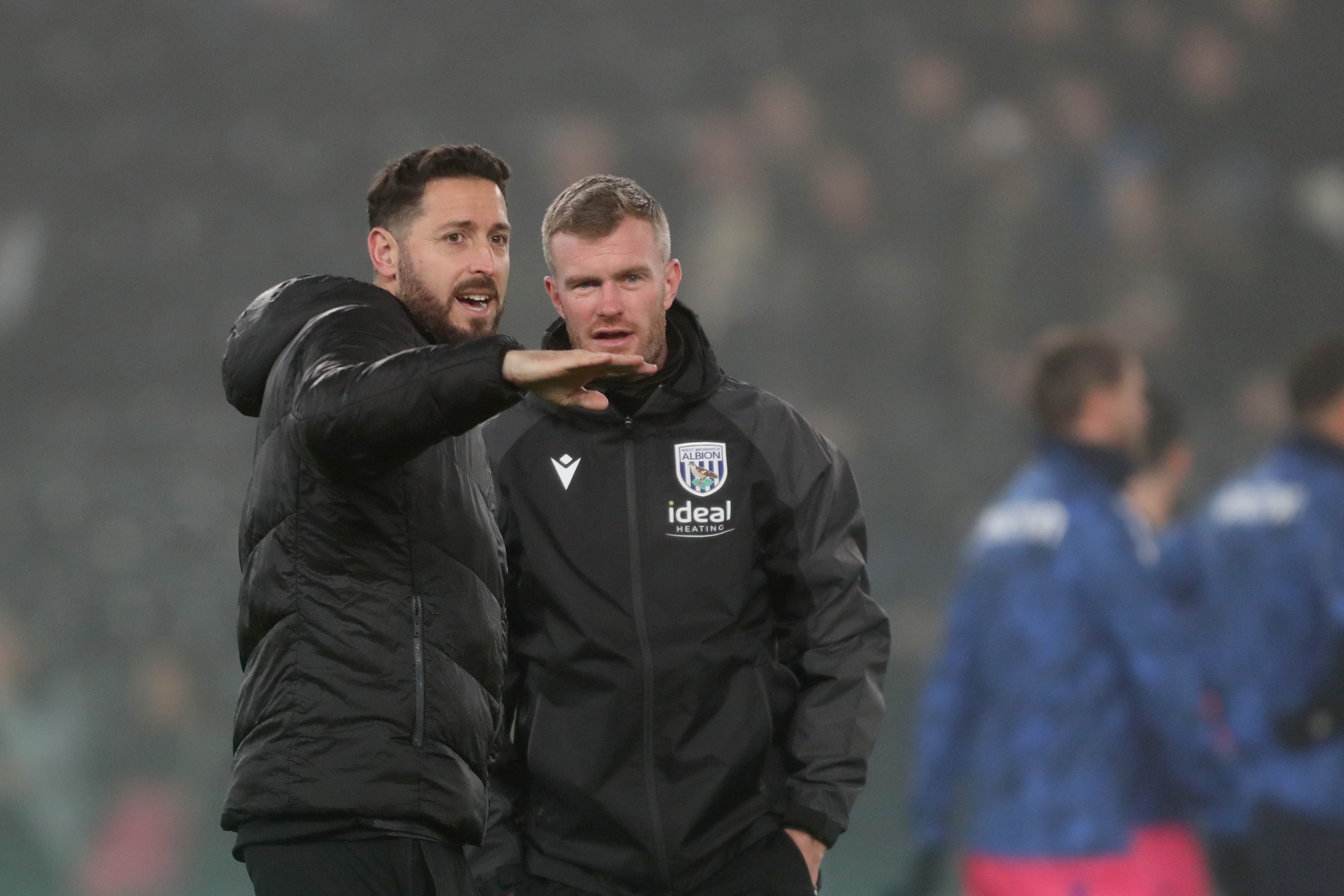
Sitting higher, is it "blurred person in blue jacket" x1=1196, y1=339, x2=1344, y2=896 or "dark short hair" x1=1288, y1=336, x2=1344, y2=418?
"dark short hair" x1=1288, y1=336, x2=1344, y2=418

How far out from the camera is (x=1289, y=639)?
3.71 meters

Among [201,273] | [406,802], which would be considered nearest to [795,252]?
[201,273]

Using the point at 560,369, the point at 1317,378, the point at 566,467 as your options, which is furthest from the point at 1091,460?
the point at 560,369

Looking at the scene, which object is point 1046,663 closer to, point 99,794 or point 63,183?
point 99,794

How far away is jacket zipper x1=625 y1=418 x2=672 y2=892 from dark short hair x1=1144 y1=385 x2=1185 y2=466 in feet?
8.55

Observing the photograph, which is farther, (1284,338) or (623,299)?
(1284,338)

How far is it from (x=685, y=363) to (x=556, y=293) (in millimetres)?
191

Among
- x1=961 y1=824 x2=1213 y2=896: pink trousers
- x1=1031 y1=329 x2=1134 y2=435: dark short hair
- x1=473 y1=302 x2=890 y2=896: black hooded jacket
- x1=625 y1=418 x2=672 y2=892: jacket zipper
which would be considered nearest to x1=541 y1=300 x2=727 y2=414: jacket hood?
x1=473 y1=302 x2=890 y2=896: black hooded jacket

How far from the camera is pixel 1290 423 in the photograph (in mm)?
4270

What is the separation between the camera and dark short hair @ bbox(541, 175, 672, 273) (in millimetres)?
1897

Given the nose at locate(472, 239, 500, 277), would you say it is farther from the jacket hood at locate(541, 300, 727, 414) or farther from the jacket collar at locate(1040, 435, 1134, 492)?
the jacket collar at locate(1040, 435, 1134, 492)

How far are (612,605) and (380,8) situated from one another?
294 cm

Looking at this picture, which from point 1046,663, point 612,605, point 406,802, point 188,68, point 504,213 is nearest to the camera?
point 406,802

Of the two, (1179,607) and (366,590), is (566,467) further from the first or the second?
(1179,607)
